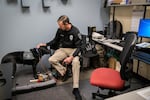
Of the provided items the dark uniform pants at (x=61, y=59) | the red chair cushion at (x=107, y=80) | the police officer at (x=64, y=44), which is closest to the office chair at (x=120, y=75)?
the red chair cushion at (x=107, y=80)

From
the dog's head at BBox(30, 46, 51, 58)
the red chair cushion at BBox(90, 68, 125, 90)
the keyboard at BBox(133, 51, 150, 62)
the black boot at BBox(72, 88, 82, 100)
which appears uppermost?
the keyboard at BBox(133, 51, 150, 62)

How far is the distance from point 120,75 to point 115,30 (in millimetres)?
1785

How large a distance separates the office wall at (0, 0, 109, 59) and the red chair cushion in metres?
1.67

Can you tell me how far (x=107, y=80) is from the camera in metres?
1.89

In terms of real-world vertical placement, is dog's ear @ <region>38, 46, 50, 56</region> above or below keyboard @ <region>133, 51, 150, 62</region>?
below

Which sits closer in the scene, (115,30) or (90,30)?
(115,30)

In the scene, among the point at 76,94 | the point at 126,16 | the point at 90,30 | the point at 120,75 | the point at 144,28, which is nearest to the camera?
the point at 120,75

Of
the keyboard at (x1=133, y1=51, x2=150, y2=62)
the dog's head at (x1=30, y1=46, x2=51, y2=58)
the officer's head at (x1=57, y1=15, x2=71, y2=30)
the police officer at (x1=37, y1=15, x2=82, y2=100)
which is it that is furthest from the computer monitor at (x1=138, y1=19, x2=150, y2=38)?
the dog's head at (x1=30, y1=46, x2=51, y2=58)

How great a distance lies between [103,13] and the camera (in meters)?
3.68

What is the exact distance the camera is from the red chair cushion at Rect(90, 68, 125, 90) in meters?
1.81

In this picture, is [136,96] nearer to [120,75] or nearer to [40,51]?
[120,75]

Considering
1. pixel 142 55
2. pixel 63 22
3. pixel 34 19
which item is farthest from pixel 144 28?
pixel 34 19

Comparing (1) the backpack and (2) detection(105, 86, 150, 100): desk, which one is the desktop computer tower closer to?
(1) the backpack

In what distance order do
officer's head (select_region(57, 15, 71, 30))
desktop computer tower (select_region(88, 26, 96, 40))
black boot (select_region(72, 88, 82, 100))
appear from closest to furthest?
black boot (select_region(72, 88, 82, 100))
officer's head (select_region(57, 15, 71, 30))
desktop computer tower (select_region(88, 26, 96, 40))
